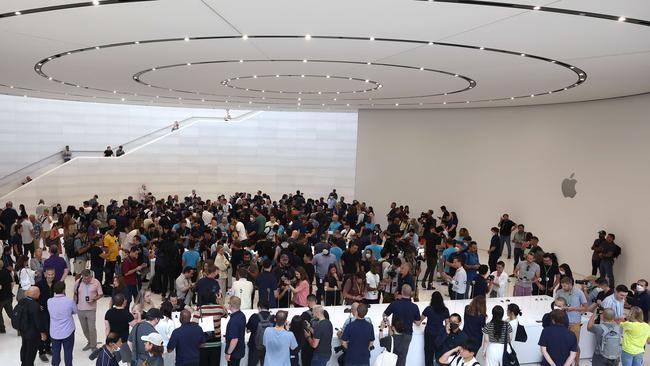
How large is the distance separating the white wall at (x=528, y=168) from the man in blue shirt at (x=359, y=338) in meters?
8.76

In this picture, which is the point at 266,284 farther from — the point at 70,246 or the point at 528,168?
the point at 528,168

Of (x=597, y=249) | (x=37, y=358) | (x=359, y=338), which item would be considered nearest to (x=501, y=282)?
(x=359, y=338)

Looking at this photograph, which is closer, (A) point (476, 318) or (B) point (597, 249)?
(A) point (476, 318)

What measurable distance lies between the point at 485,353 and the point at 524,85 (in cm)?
678

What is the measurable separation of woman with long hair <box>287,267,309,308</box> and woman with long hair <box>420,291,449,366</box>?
201 cm

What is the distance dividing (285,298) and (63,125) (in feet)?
59.1

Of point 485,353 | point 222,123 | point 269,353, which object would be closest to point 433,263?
point 485,353

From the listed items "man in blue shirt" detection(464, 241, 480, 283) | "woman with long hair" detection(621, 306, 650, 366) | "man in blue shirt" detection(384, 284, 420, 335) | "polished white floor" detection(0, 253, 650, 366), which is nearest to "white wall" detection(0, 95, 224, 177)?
"polished white floor" detection(0, 253, 650, 366)

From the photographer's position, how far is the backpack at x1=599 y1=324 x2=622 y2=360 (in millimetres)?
7516

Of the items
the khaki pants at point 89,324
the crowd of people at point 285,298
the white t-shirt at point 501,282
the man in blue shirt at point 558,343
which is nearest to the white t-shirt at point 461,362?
the crowd of people at point 285,298

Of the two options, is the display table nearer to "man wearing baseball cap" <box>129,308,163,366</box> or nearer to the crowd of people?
the crowd of people

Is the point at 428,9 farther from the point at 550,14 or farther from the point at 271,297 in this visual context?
the point at 271,297

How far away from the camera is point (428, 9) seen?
594 cm

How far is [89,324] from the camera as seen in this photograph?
8531mm
